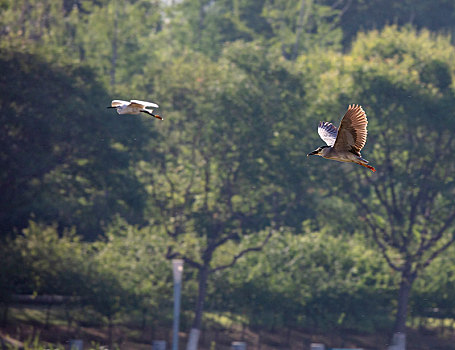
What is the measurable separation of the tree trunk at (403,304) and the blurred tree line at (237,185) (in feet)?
0.20

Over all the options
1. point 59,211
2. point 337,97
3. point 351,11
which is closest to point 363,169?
point 337,97

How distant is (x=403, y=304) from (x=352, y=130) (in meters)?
21.1

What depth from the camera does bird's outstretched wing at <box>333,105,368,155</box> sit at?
26.1 feet

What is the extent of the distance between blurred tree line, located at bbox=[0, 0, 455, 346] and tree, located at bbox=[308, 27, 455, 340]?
0.06m

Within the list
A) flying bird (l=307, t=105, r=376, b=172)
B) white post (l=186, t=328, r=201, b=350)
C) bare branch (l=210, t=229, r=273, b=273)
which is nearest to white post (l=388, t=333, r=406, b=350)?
bare branch (l=210, t=229, r=273, b=273)

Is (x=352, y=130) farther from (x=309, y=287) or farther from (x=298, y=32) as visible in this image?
(x=298, y=32)

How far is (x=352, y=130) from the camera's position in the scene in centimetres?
808

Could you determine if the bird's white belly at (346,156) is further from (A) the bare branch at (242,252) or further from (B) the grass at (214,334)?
(A) the bare branch at (242,252)

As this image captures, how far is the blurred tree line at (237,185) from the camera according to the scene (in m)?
25.6

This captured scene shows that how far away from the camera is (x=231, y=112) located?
2733cm

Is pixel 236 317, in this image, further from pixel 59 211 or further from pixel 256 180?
pixel 59 211

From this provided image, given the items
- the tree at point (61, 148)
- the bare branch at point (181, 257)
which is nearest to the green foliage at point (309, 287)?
the bare branch at point (181, 257)

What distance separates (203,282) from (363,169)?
7.14 meters

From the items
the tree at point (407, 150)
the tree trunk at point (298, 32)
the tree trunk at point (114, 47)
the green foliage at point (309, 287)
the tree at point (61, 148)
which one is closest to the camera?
the tree at point (61, 148)
